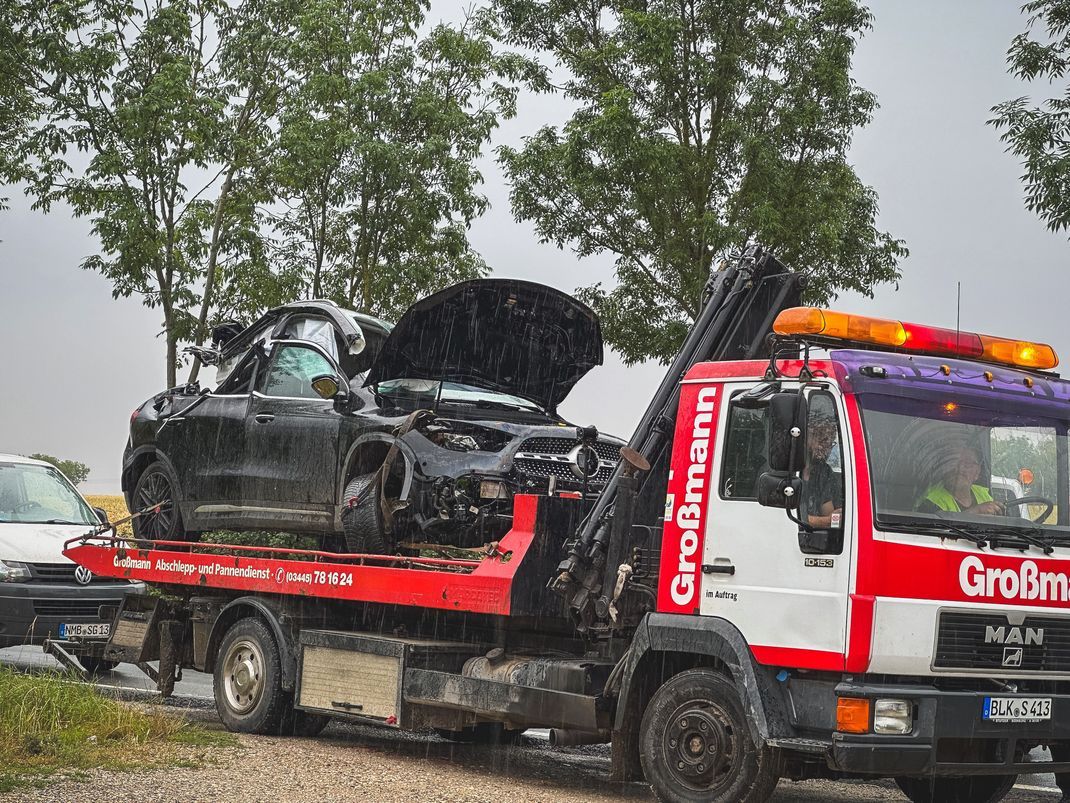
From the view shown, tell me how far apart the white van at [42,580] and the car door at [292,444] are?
2273mm

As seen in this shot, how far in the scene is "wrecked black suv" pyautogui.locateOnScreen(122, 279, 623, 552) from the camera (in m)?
8.99

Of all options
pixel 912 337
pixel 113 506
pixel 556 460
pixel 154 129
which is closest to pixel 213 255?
pixel 154 129

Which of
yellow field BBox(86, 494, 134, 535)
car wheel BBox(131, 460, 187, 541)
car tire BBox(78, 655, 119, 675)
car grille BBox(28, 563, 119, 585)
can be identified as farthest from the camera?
yellow field BBox(86, 494, 134, 535)

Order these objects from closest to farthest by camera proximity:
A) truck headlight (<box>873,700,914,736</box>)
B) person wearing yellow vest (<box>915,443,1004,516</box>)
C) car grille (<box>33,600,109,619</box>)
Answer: truck headlight (<box>873,700,914,736</box>)
person wearing yellow vest (<box>915,443,1004,516</box>)
car grille (<box>33,600,109,619</box>)

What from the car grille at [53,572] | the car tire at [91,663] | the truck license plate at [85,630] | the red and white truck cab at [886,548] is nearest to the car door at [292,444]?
the truck license plate at [85,630]

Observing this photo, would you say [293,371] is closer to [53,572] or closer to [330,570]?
[330,570]

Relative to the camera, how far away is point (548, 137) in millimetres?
18062

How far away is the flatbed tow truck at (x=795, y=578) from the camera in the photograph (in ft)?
21.2

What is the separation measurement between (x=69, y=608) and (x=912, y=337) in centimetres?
796

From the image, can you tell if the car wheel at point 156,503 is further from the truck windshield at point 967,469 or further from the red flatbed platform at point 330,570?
the truck windshield at point 967,469

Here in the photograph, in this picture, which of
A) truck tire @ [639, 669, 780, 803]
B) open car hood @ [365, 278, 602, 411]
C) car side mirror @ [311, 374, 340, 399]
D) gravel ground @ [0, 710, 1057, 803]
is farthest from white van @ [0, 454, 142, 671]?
truck tire @ [639, 669, 780, 803]

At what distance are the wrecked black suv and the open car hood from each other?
0.01 metres

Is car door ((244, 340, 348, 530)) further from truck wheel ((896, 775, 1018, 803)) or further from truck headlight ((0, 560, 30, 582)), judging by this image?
truck wheel ((896, 775, 1018, 803))

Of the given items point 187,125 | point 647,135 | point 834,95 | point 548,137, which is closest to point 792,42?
point 834,95
